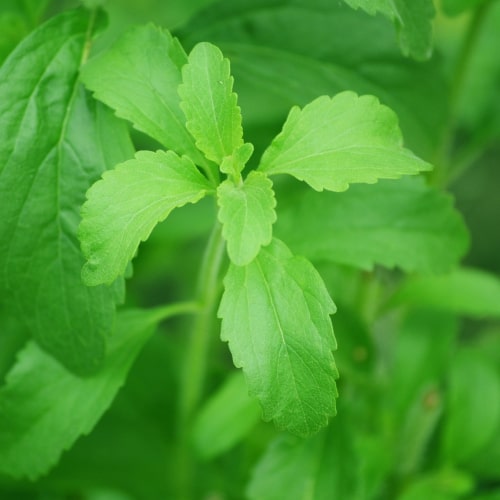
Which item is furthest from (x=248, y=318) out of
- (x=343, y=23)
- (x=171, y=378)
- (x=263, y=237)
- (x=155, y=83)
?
(x=171, y=378)

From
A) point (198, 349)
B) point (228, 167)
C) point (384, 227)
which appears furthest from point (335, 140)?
point (198, 349)

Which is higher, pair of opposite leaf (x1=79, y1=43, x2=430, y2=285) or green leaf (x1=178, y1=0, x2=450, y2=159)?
pair of opposite leaf (x1=79, y1=43, x2=430, y2=285)

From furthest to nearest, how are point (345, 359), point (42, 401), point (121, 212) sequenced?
point (345, 359)
point (42, 401)
point (121, 212)

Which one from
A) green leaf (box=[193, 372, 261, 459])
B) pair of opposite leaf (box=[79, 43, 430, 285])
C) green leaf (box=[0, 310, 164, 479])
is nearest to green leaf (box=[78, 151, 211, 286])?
pair of opposite leaf (box=[79, 43, 430, 285])

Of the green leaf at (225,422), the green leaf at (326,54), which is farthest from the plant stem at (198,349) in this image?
the green leaf at (326,54)

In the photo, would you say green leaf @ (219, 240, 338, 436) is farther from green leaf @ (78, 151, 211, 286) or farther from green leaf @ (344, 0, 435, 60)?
green leaf @ (344, 0, 435, 60)

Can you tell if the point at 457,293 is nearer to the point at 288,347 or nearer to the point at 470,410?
the point at 470,410

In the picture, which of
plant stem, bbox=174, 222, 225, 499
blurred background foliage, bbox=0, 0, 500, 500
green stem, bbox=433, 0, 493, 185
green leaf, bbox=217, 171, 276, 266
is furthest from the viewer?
green stem, bbox=433, 0, 493, 185
